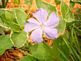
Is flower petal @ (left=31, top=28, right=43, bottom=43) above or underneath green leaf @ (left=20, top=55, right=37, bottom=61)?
above

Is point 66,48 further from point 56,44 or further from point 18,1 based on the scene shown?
point 18,1

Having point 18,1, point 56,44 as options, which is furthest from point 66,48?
point 18,1

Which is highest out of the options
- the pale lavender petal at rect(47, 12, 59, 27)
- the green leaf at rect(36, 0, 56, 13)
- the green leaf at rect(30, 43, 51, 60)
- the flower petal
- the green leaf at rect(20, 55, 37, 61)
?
the green leaf at rect(36, 0, 56, 13)

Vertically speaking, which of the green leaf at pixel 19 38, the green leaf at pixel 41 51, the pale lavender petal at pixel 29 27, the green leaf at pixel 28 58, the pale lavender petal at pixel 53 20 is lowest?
the green leaf at pixel 28 58

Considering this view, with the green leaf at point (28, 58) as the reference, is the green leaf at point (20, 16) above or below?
Result: above
